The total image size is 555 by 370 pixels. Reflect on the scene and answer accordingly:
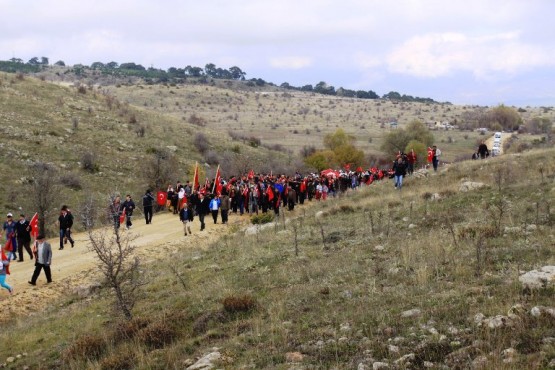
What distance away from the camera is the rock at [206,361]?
7336 mm

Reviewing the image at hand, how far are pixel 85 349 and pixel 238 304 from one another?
2.56 metres

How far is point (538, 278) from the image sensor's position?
802 centimetres

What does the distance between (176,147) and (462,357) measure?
4171 cm

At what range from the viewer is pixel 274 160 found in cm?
5034

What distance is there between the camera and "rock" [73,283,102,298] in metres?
14.2

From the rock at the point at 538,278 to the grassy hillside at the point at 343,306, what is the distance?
7.1 inches

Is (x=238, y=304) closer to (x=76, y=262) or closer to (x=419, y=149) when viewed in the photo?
(x=76, y=262)

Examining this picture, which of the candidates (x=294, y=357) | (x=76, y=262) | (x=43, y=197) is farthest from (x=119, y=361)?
(x=43, y=197)

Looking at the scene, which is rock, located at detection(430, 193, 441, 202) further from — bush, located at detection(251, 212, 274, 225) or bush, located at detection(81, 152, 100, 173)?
bush, located at detection(81, 152, 100, 173)

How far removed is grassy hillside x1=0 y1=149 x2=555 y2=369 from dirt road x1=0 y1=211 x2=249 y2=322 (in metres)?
1.26

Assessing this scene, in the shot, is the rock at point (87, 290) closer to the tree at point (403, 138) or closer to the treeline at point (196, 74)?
the tree at point (403, 138)

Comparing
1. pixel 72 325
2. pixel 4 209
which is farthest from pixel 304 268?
pixel 4 209

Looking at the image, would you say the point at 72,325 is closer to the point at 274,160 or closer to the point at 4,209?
the point at 4,209

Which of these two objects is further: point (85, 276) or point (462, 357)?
point (85, 276)
